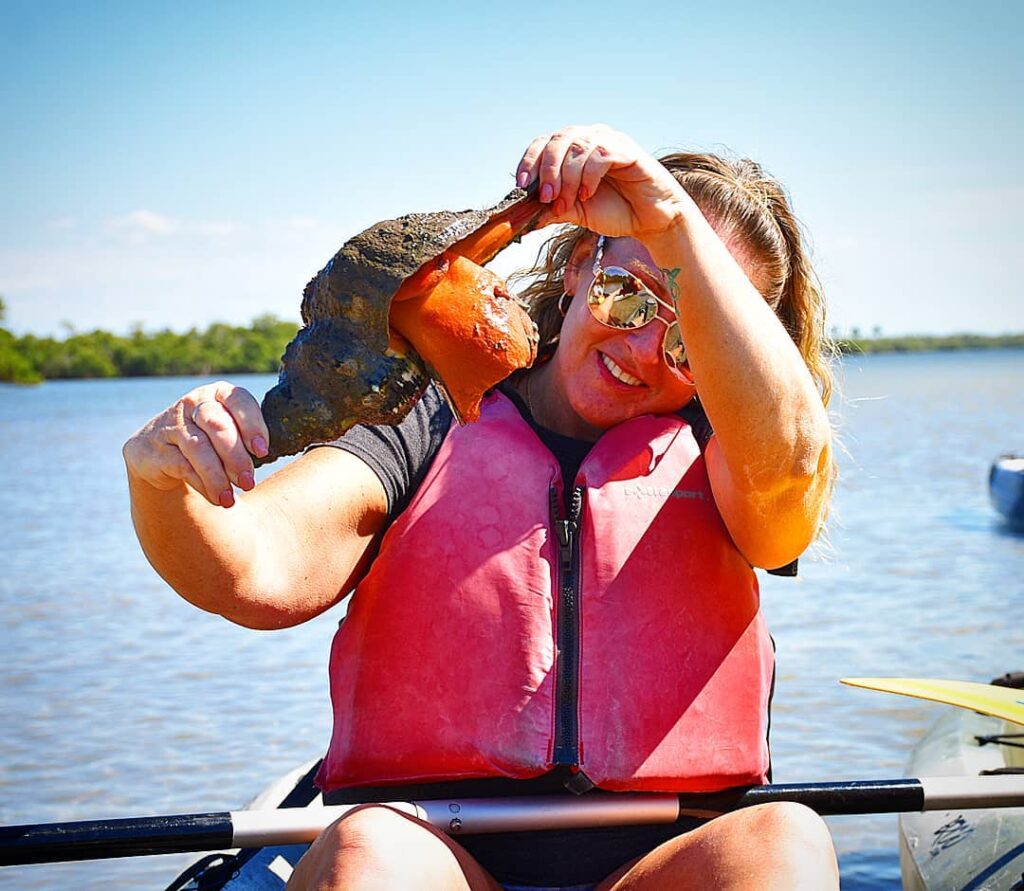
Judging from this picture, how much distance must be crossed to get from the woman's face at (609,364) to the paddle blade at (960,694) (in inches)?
38.9

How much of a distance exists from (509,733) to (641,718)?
242 mm

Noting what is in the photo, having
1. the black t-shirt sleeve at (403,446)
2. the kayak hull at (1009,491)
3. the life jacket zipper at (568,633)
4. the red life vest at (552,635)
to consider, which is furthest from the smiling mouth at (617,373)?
the kayak hull at (1009,491)

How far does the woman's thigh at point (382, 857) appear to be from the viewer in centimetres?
188

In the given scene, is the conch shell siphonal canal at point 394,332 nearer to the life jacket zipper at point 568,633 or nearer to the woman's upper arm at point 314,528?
the woman's upper arm at point 314,528

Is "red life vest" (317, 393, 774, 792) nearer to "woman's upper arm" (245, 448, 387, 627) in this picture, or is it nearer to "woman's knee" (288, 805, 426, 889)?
"woman's upper arm" (245, 448, 387, 627)

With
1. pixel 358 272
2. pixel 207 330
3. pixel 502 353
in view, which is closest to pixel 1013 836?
pixel 502 353

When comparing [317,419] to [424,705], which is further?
[424,705]

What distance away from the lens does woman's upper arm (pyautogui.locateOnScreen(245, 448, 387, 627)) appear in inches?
84.7

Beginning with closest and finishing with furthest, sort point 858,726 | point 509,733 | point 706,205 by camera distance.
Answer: point 509,733 → point 706,205 → point 858,726

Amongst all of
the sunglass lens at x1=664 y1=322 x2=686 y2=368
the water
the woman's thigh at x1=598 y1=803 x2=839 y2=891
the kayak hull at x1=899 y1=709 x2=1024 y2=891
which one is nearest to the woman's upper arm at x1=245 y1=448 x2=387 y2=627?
the sunglass lens at x1=664 y1=322 x2=686 y2=368

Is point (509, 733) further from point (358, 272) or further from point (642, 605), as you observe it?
point (358, 272)

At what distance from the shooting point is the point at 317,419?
5.95 feet

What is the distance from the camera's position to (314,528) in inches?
87.8

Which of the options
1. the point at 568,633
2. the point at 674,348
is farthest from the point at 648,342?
the point at 568,633
